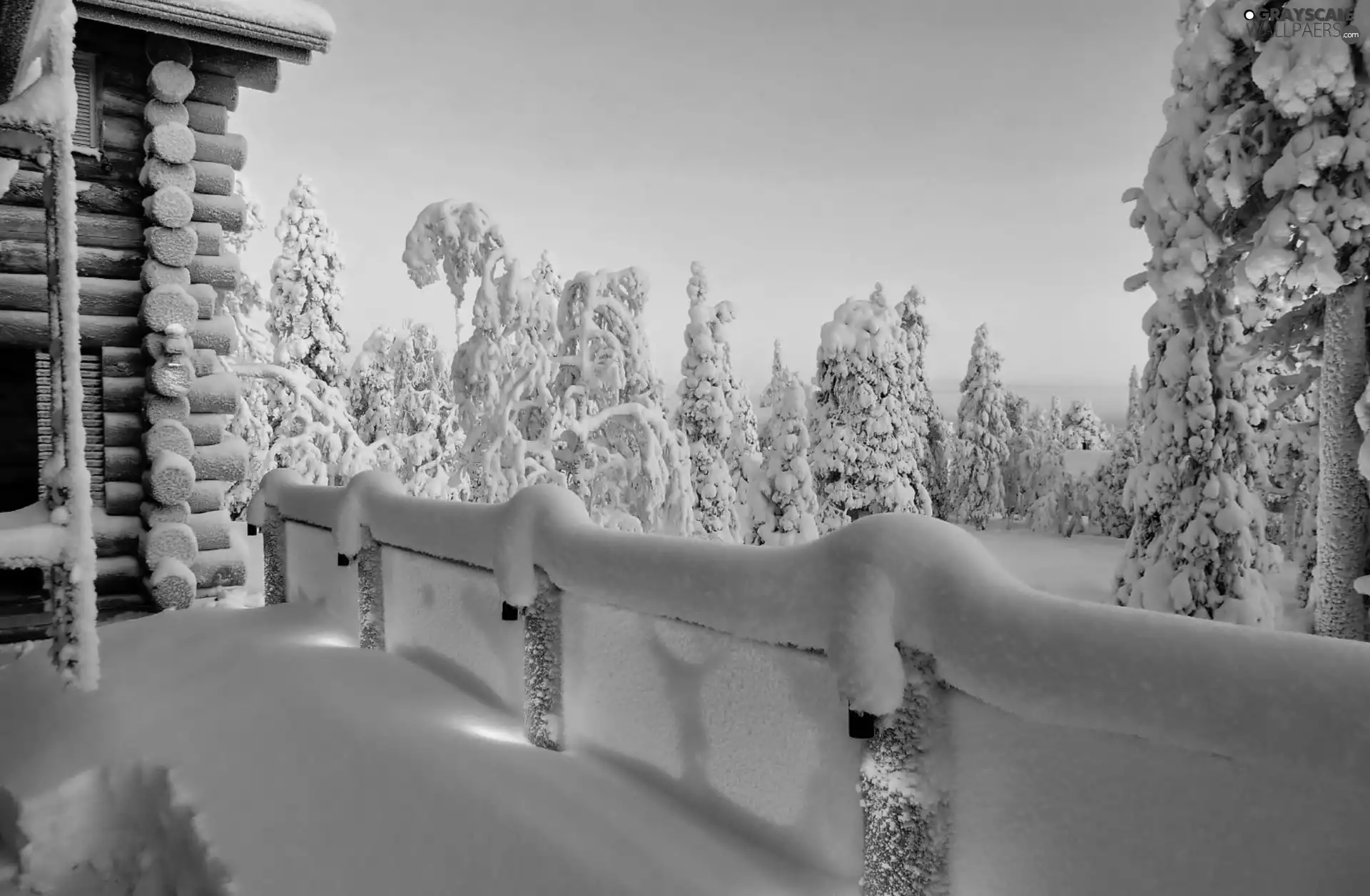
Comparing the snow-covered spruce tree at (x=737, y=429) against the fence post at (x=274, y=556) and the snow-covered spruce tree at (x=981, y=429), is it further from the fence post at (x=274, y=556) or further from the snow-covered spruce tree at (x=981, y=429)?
the fence post at (x=274, y=556)

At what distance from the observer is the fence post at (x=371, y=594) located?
6.54 m

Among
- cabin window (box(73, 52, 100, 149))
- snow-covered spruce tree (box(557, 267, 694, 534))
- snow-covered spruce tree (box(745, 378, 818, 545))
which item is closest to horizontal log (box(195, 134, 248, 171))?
cabin window (box(73, 52, 100, 149))

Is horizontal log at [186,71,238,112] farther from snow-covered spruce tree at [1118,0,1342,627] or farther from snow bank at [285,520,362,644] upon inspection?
snow-covered spruce tree at [1118,0,1342,627]

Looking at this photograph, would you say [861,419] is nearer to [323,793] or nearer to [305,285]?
[305,285]

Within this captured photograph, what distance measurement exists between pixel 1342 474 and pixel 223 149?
1363 cm

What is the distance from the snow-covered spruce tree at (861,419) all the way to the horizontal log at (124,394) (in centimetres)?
2026

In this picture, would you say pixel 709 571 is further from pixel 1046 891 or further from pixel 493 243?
pixel 493 243

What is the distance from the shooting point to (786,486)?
2358 centimetres

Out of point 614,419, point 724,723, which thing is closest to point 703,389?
point 614,419

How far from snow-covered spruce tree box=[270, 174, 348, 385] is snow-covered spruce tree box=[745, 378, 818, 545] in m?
17.1

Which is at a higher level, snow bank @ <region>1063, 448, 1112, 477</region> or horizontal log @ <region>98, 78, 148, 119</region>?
horizontal log @ <region>98, 78, 148, 119</region>

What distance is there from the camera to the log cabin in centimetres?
699

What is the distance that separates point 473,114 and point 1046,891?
2372 inches

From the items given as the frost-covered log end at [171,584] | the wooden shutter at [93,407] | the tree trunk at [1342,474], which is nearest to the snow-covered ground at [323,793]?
the frost-covered log end at [171,584]
